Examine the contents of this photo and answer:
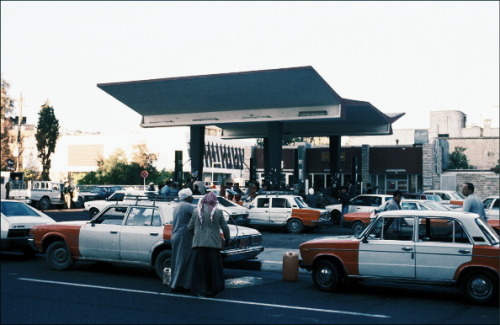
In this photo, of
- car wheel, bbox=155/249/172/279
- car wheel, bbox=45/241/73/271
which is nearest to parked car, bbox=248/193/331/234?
car wheel, bbox=45/241/73/271

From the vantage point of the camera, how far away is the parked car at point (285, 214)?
22.7 m

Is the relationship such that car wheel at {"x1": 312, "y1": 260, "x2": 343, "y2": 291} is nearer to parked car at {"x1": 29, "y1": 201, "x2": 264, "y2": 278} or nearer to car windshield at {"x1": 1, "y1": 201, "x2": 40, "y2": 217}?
parked car at {"x1": 29, "y1": 201, "x2": 264, "y2": 278}

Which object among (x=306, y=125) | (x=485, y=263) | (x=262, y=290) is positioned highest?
(x=306, y=125)

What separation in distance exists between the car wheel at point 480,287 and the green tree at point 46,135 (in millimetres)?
45247

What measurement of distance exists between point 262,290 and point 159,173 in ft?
197

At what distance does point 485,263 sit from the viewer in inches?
361

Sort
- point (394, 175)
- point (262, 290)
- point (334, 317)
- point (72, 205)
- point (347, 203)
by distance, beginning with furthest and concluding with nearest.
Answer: point (394, 175) → point (72, 205) → point (347, 203) → point (262, 290) → point (334, 317)

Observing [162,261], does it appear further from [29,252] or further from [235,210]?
[235,210]

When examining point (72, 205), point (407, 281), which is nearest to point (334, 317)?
point (407, 281)

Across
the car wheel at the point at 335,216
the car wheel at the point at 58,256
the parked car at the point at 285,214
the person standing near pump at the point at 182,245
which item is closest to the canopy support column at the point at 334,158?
the car wheel at the point at 335,216

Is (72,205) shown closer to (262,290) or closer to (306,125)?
(306,125)

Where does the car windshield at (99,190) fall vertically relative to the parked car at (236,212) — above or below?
above

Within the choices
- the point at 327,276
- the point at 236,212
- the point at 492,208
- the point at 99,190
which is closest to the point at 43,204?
the point at 99,190

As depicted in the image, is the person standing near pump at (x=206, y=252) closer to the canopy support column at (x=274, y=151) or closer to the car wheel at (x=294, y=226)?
the car wheel at (x=294, y=226)
